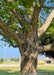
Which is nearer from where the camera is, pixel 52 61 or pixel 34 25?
pixel 34 25

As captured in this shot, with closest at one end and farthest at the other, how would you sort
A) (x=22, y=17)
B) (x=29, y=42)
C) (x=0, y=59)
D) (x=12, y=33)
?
(x=12, y=33) < (x=29, y=42) < (x=22, y=17) < (x=0, y=59)

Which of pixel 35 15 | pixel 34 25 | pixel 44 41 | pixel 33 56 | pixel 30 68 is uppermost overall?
pixel 35 15

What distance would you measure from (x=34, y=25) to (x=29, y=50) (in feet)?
5.08

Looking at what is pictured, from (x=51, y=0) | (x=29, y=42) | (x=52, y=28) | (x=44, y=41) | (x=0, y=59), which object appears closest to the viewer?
(x=29, y=42)

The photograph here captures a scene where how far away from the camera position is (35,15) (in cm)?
652

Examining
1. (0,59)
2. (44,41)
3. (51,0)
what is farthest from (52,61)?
(51,0)

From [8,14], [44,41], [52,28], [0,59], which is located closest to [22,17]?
[8,14]

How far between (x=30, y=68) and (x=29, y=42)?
1.56m

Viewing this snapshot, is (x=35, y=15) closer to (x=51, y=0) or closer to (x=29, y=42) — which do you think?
(x=29, y=42)

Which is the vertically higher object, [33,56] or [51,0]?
[51,0]

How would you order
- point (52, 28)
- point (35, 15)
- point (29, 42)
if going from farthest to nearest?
point (52, 28), point (29, 42), point (35, 15)

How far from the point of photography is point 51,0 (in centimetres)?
819

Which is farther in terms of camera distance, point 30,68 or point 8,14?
point 8,14

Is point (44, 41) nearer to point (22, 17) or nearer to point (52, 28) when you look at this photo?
point (52, 28)
